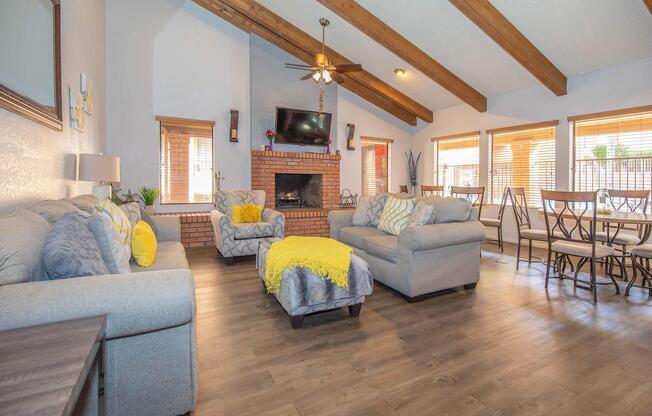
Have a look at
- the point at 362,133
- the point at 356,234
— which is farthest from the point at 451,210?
the point at 362,133

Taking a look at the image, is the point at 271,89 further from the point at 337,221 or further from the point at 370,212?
the point at 370,212

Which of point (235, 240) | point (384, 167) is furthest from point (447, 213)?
point (384, 167)

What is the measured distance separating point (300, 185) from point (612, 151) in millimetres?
4890

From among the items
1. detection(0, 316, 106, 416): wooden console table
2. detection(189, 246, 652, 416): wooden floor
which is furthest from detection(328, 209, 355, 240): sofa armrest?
detection(0, 316, 106, 416): wooden console table

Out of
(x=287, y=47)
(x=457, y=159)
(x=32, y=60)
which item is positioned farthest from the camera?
(x=457, y=159)

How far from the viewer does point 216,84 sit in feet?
18.2

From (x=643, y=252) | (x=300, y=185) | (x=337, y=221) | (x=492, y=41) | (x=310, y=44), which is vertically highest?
(x=310, y=44)

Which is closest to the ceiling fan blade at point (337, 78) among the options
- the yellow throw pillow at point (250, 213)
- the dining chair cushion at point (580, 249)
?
the yellow throw pillow at point (250, 213)

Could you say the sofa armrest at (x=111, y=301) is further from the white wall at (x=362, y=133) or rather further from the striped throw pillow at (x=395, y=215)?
the white wall at (x=362, y=133)

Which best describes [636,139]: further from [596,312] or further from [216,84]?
[216,84]

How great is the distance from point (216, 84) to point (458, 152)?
4.79 meters

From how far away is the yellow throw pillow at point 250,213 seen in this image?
4426mm

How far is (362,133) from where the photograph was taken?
22.9 feet

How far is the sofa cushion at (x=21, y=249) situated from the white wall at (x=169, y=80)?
13.5ft
